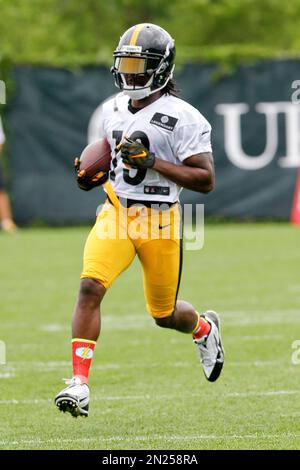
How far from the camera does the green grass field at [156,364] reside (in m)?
4.82

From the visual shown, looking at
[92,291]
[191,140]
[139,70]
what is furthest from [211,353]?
[139,70]

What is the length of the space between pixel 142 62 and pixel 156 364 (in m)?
1.98

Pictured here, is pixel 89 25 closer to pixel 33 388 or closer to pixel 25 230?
pixel 25 230

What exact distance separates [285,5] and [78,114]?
10085mm

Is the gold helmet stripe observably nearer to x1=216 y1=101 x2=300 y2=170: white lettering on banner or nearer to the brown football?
the brown football

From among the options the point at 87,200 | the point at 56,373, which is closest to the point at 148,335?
the point at 56,373

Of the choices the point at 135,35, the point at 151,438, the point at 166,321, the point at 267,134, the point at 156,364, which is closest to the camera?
the point at 151,438

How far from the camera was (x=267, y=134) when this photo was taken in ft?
49.3

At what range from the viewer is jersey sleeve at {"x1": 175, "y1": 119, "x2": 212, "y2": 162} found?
17.2 ft

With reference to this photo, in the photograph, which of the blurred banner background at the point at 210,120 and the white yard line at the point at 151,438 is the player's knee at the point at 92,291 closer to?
the white yard line at the point at 151,438

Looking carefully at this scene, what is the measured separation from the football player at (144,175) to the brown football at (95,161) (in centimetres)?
5

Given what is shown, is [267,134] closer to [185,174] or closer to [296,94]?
[296,94]

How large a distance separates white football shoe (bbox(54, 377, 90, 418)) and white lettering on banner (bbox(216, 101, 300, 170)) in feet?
34.2

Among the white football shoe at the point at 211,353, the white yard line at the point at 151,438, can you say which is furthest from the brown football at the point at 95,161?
the white yard line at the point at 151,438
